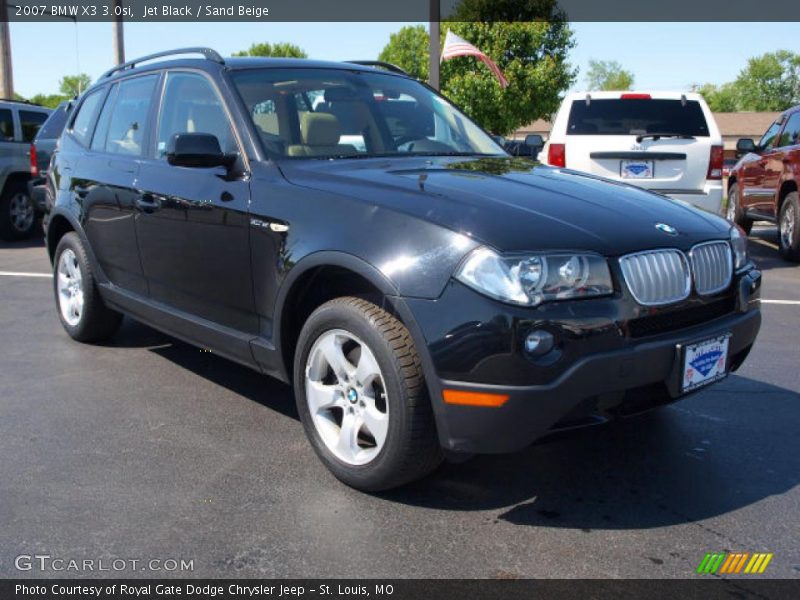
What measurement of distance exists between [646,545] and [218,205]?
2.37 m

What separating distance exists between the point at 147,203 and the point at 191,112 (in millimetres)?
547

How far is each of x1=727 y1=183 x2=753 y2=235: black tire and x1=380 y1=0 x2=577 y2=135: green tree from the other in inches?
863

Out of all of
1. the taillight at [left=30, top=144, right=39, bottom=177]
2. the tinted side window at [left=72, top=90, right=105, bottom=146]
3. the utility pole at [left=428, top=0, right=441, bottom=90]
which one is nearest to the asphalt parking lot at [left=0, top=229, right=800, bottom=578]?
the tinted side window at [left=72, top=90, right=105, bottom=146]

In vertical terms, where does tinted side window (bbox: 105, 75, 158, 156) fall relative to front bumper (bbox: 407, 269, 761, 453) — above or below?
above

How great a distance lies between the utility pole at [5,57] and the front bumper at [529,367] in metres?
20.7

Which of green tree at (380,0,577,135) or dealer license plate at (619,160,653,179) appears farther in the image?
green tree at (380,0,577,135)

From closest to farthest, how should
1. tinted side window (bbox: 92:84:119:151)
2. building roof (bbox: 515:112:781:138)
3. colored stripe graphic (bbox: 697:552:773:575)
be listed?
colored stripe graphic (bbox: 697:552:773:575)
tinted side window (bbox: 92:84:119:151)
building roof (bbox: 515:112:781:138)

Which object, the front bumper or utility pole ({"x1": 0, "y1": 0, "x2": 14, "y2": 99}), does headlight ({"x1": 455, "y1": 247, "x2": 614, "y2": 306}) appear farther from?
utility pole ({"x1": 0, "y1": 0, "x2": 14, "y2": 99})

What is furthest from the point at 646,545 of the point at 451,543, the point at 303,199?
the point at 303,199

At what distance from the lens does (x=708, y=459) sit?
3.60 m


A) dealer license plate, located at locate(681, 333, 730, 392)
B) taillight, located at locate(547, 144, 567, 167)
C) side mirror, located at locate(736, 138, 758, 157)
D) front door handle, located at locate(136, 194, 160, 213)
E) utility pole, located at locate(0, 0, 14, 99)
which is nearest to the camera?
dealer license plate, located at locate(681, 333, 730, 392)

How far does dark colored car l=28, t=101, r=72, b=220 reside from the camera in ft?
34.5
